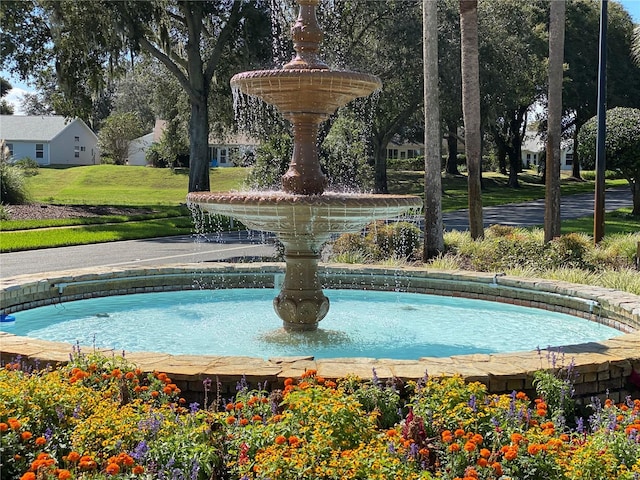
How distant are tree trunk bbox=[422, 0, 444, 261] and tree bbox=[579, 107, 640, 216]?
13.4 meters

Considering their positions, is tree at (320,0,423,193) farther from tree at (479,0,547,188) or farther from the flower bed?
the flower bed

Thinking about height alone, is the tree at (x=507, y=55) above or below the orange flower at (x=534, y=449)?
above

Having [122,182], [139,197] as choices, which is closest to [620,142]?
[139,197]

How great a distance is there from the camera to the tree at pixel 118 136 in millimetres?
62094

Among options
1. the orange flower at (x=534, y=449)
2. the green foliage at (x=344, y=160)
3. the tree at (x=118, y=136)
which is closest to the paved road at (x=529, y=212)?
the green foliage at (x=344, y=160)

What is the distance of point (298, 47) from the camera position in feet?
26.6

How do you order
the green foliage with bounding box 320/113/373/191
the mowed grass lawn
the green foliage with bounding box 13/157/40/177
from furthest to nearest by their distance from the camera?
1. the green foliage with bounding box 13/157/40/177
2. the mowed grass lawn
3. the green foliage with bounding box 320/113/373/191

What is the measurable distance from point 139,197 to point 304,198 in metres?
34.9

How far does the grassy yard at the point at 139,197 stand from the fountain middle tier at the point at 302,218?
11523 mm

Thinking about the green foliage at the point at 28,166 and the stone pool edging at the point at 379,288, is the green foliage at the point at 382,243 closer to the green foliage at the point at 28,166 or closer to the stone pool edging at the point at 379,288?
the stone pool edging at the point at 379,288

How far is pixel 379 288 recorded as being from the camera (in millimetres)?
11750

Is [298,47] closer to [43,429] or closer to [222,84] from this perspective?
[43,429]

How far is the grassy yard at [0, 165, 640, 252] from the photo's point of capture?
2134 centimetres

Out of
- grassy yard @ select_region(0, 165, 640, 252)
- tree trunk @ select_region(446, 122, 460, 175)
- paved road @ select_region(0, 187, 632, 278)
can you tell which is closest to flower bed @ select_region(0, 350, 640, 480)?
paved road @ select_region(0, 187, 632, 278)
